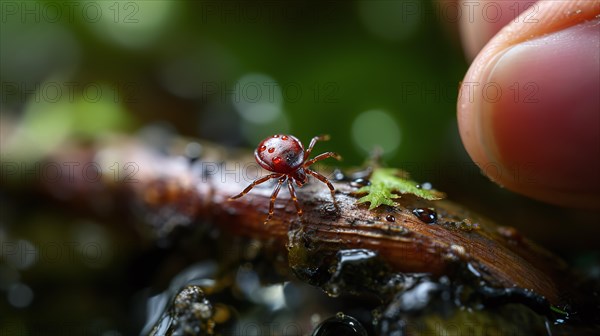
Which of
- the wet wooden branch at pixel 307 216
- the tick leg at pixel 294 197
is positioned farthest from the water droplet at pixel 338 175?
the tick leg at pixel 294 197

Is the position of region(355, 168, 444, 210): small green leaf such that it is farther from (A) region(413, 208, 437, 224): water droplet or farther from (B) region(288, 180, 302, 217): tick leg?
(B) region(288, 180, 302, 217): tick leg

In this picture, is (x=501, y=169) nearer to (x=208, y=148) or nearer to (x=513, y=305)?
(x=513, y=305)

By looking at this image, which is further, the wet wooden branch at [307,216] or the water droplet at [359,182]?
the water droplet at [359,182]

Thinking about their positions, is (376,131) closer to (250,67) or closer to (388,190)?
(250,67)

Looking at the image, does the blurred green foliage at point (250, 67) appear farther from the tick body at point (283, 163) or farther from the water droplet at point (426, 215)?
the water droplet at point (426, 215)

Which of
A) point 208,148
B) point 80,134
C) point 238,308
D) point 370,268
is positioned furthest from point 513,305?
point 80,134

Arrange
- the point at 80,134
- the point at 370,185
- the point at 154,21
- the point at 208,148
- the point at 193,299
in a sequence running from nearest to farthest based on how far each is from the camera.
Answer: the point at 193,299 < the point at 370,185 < the point at 208,148 < the point at 80,134 < the point at 154,21
